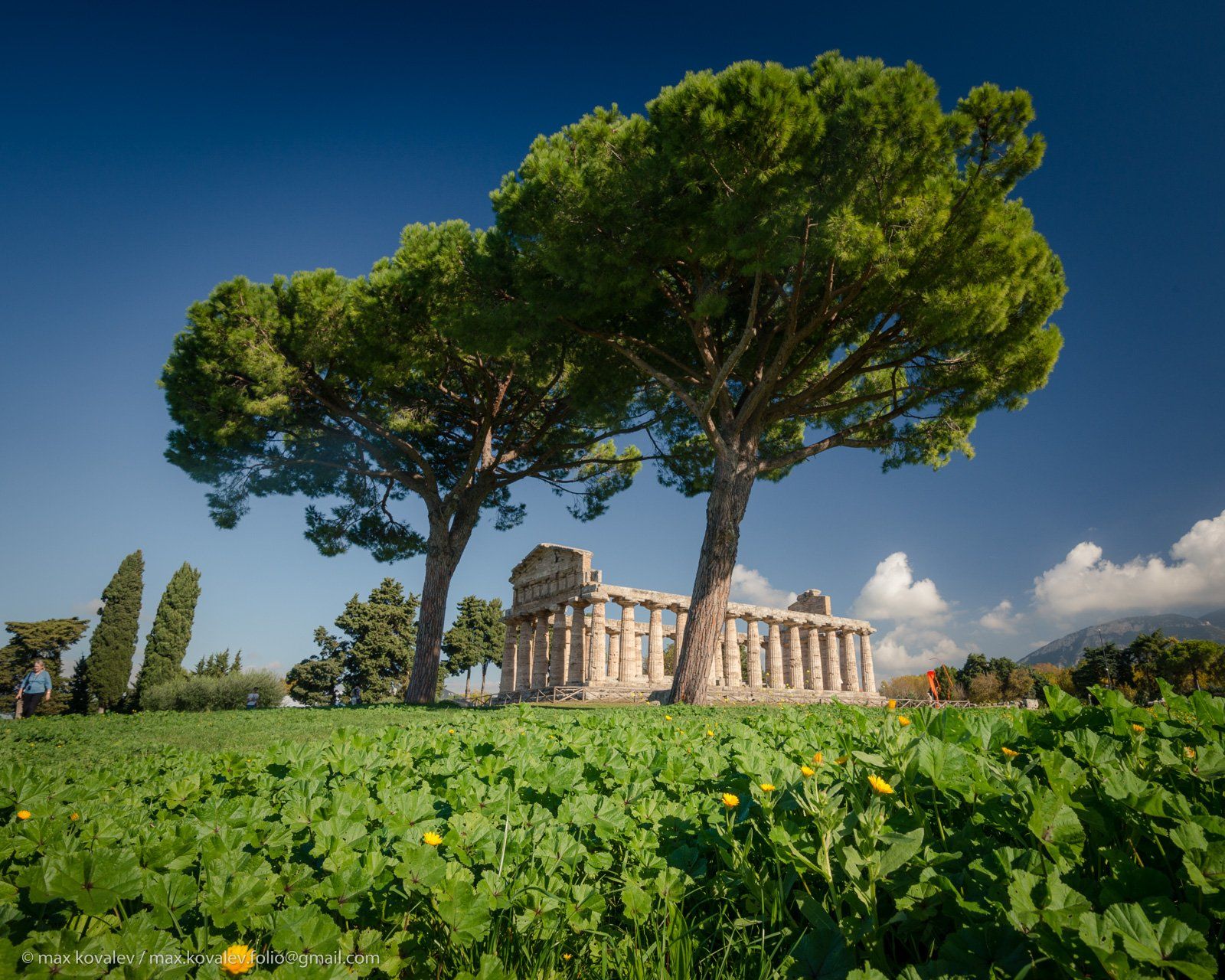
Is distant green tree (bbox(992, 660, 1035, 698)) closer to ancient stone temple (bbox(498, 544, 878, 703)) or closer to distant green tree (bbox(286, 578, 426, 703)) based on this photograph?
ancient stone temple (bbox(498, 544, 878, 703))

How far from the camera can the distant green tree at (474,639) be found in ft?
161

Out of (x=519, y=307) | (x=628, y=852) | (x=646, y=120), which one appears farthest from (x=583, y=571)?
(x=628, y=852)

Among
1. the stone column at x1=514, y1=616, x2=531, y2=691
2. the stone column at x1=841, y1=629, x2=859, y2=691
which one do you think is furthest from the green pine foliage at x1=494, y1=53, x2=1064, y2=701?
the stone column at x1=841, y1=629, x2=859, y2=691

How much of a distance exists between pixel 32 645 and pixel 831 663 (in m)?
47.9

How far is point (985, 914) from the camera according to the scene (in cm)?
146

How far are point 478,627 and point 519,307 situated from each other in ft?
138

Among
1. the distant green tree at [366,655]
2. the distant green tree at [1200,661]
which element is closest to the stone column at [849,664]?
the distant green tree at [1200,661]

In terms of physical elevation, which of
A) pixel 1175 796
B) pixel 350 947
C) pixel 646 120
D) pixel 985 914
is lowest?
pixel 350 947

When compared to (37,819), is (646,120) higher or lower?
higher

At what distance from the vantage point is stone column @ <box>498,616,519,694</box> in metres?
37.6

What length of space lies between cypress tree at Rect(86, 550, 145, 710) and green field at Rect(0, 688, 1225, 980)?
33.3 m

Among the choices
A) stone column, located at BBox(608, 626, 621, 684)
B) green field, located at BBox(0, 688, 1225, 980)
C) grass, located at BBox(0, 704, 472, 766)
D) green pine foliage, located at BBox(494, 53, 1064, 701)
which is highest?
green pine foliage, located at BBox(494, 53, 1064, 701)

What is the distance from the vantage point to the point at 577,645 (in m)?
31.2

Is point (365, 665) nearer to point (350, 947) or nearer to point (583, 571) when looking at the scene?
point (583, 571)
